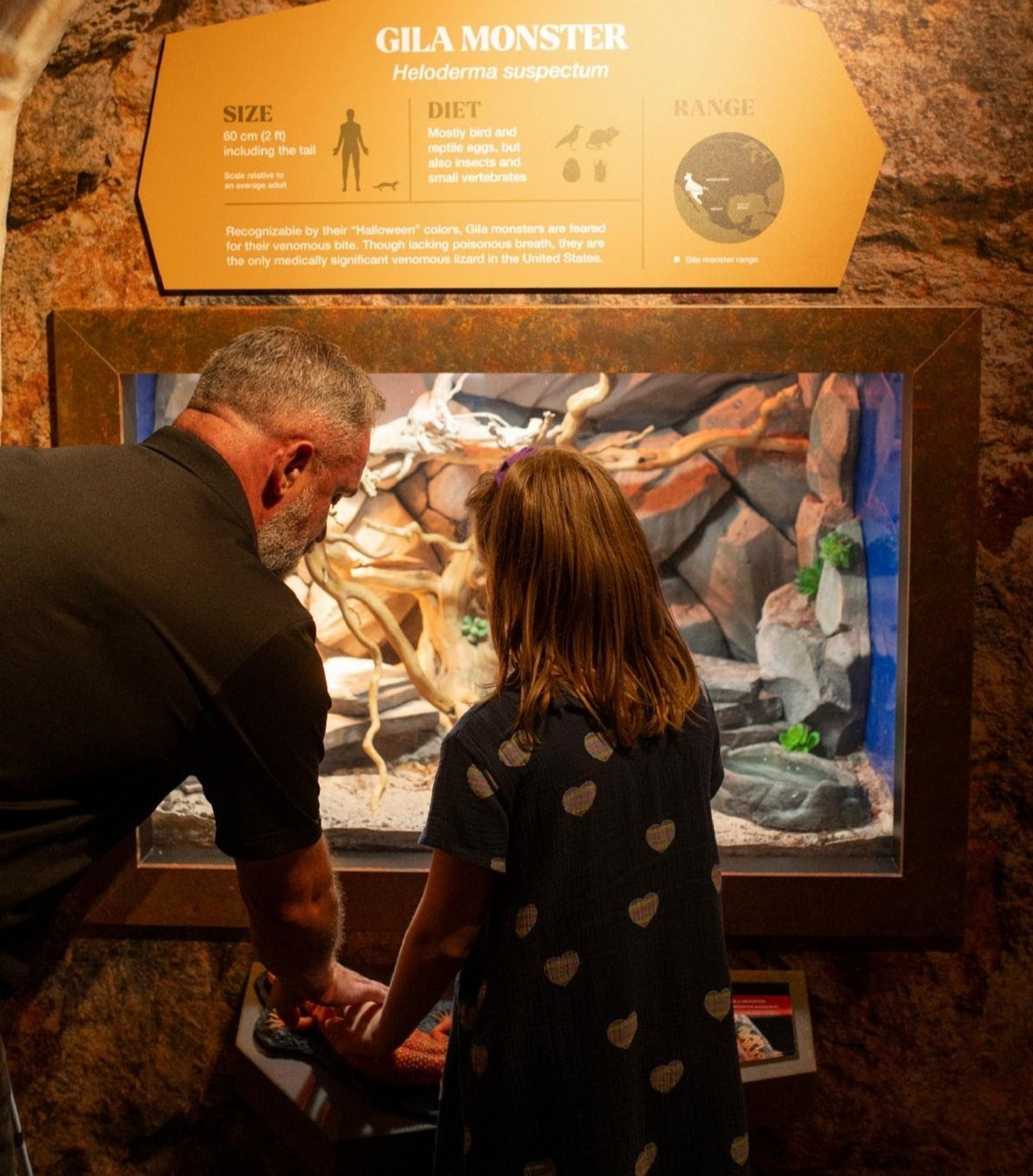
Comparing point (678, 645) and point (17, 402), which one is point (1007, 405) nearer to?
point (678, 645)

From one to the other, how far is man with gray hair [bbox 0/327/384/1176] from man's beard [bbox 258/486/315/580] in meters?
0.08

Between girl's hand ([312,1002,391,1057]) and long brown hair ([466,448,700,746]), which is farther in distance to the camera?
girl's hand ([312,1002,391,1057])

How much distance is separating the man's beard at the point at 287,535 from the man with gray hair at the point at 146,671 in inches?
3.3

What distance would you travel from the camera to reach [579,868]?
46.8 inches

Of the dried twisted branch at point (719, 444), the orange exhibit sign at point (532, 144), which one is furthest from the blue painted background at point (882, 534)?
the orange exhibit sign at point (532, 144)

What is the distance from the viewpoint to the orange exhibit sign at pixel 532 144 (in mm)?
1842

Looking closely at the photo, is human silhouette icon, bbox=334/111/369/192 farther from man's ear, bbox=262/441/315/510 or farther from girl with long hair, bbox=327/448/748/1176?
girl with long hair, bbox=327/448/748/1176

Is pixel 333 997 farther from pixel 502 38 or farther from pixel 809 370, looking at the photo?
pixel 502 38

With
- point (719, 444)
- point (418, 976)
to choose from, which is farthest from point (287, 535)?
point (719, 444)

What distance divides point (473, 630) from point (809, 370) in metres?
0.80

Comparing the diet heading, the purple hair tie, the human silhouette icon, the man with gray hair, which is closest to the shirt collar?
the man with gray hair

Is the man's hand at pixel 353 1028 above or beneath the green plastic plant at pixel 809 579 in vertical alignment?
beneath

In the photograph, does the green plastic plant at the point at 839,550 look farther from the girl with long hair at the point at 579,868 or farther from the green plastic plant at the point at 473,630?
the girl with long hair at the point at 579,868

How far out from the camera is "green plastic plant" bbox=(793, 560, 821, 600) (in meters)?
1.97
